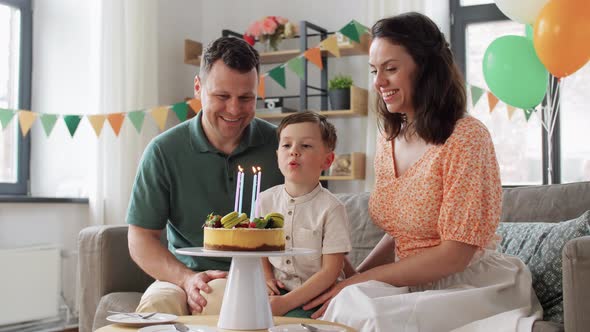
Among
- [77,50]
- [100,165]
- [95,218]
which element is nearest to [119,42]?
[77,50]

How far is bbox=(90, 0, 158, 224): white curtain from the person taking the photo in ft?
15.0

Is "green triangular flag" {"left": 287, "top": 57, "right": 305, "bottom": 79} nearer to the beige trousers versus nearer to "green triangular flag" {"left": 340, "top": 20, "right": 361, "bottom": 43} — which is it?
"green triangular flag" {"left": 340, "top": 20, "right": 361, "bottom": 43}

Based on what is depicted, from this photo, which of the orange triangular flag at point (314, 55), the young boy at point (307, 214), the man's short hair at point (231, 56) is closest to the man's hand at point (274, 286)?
→ the young boy at point (307, 214)

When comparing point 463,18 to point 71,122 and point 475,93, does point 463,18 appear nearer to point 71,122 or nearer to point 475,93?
point 475,93

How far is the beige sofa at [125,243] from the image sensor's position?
2.54 metres

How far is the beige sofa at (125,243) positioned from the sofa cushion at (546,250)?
0.66 feet

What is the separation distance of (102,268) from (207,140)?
764mm

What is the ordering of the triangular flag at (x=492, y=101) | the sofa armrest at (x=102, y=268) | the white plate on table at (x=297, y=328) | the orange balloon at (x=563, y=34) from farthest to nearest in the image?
the triangular flag at (x=492, y=101), the orange balloon at (x=563, y=34), the sofa armrest at (x=102, y=268), the white plate on table at (x=297, y=328)

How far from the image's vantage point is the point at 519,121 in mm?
4746

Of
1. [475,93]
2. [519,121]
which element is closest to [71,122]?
[475,93]

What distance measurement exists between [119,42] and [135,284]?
2.24 meters

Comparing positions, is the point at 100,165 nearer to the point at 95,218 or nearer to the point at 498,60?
the point at 95,218

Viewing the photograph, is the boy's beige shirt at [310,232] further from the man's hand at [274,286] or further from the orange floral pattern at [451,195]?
the orange floral pattern at [451,195]

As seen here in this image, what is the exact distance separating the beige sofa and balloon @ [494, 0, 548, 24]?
136cm
